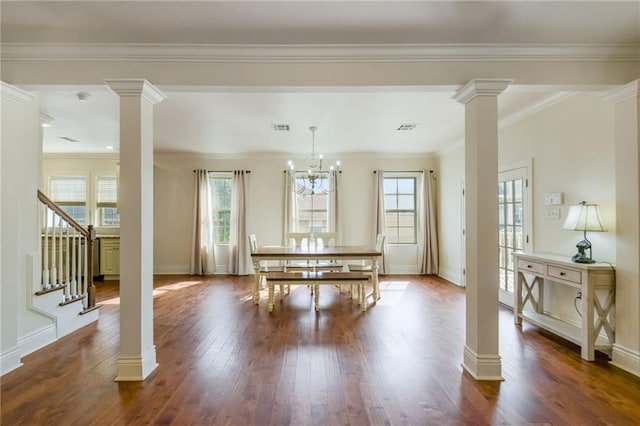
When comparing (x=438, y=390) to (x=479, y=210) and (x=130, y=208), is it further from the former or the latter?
(x=130, y=208)

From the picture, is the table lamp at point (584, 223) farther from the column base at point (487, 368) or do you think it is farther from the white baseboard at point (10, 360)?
the white baseboard at point (10, 360)

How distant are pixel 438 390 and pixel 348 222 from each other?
4.77 m

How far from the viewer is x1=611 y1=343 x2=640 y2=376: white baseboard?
2.52 metres

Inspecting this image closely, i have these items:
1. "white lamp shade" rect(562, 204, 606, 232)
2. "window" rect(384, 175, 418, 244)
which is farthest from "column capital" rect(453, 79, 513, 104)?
"window" rect(384, 175, 418, 244)

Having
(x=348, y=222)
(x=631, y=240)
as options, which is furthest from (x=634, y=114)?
(x=348, y=222)

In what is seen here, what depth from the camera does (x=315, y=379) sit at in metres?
2.45

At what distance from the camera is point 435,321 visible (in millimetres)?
3850

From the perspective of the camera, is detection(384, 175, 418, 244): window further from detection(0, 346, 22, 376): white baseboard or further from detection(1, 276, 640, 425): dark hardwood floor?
detection(0, 346, 22, 376): white baseboard

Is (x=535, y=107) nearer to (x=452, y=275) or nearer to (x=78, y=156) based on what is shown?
(x=452, y=275)

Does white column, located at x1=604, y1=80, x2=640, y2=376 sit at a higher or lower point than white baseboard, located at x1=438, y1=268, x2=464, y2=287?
higher

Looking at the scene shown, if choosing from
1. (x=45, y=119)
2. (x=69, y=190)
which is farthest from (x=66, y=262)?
(x=69, y=190)

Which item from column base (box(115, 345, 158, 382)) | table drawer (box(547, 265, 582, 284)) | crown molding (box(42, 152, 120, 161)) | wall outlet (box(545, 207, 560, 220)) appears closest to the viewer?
column base (box(115, 345, 158, 382))

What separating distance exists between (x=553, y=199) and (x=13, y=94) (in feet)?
17.2

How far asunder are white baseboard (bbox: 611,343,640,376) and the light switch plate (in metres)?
1.50
